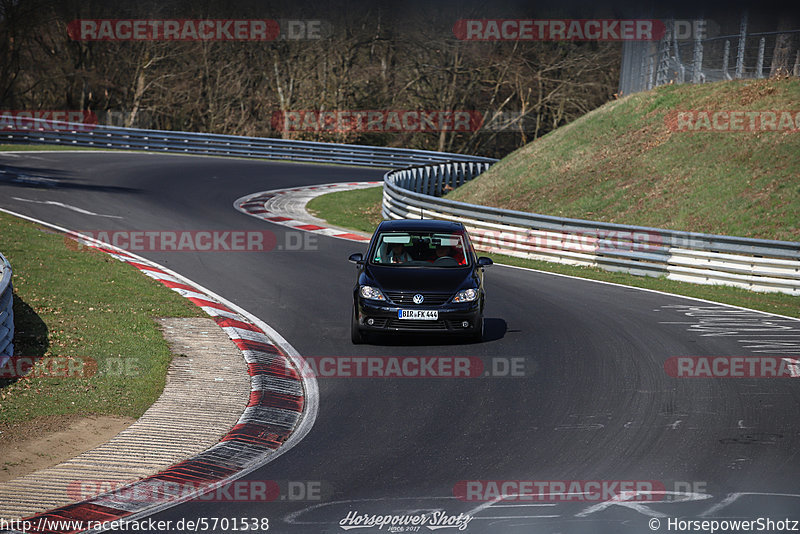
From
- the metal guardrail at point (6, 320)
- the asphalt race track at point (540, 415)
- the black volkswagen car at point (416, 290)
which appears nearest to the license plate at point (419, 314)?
the black volkswagen car at point (416, 290)

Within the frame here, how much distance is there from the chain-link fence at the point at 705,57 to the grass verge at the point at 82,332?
21.0m

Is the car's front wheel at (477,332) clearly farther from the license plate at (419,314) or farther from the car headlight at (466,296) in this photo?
the license plate at (419,314)

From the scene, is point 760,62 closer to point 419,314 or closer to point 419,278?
point 419,278

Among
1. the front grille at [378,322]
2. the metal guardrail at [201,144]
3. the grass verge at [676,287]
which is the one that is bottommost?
the grass verge at [676,287]

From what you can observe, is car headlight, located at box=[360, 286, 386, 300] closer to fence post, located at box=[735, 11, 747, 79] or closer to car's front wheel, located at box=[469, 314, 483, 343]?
car's front wheel, located at box=[469, 314, 483, 343]

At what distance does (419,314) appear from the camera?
39.2ft

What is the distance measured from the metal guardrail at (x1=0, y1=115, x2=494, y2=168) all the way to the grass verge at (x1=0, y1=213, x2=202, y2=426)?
70.4 feet

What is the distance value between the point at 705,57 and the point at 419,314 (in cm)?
2287

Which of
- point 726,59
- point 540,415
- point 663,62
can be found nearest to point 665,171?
point 726,59

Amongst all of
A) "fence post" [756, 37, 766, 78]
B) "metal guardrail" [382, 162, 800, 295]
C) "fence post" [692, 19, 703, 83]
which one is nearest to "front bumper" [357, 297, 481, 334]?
"metal guardrail" [382, 162, 800, 295]

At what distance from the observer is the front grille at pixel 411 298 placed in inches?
472

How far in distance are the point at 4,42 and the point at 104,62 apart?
6635 mm

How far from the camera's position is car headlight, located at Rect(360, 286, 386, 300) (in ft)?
39.6

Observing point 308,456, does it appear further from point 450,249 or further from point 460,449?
point 450,249
